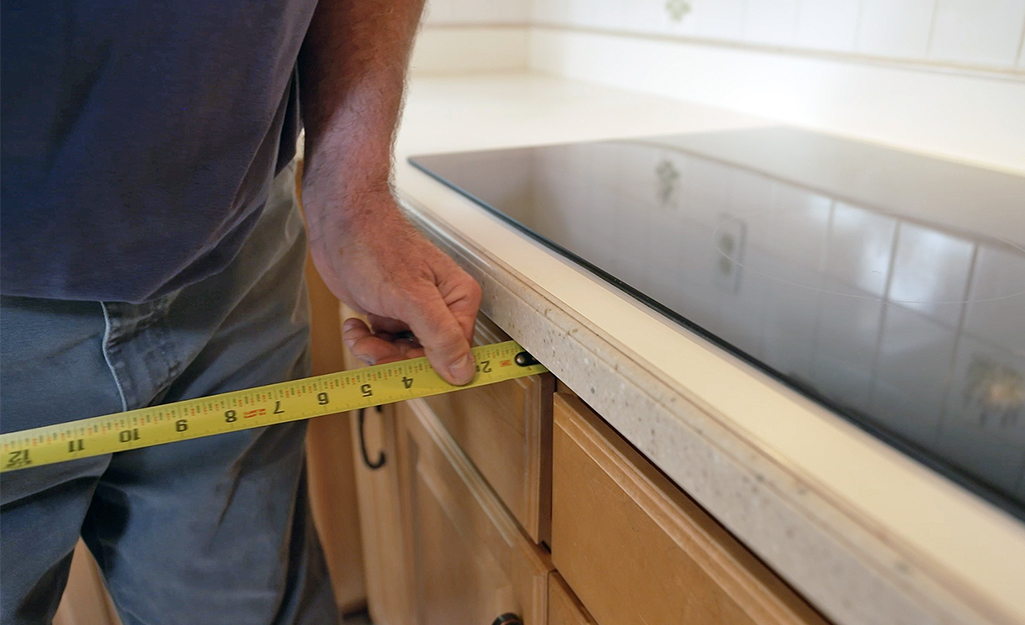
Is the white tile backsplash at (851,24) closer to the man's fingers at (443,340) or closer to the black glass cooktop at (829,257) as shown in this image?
the black glass cooktop at (829,257)

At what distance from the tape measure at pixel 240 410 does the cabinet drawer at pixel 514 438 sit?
35mm

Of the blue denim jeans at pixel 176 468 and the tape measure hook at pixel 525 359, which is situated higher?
the tape measure hook at pixel 525 359

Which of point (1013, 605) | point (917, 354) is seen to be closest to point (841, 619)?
point (1013, 605)

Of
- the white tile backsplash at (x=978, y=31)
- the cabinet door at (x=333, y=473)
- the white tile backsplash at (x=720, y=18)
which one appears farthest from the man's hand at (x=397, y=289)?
the white tile backsplash at (x=720, y=18)

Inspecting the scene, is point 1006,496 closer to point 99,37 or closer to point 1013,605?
point 1013,605

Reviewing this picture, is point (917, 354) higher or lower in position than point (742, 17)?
lower

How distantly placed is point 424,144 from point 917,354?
68 centimetres

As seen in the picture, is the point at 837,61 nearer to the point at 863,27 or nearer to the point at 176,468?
the point at 863,27

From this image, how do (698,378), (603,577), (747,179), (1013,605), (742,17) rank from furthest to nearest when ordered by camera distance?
(742,17) → (747,179) → (603,577) → (698,378) → (1013,605)

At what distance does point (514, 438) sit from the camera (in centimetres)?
60

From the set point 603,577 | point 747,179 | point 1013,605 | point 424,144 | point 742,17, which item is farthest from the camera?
point 742,17

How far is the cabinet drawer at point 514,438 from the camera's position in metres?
0.56

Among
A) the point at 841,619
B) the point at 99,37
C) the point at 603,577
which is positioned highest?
the point at 99,37

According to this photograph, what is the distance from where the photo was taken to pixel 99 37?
1.38 feet
